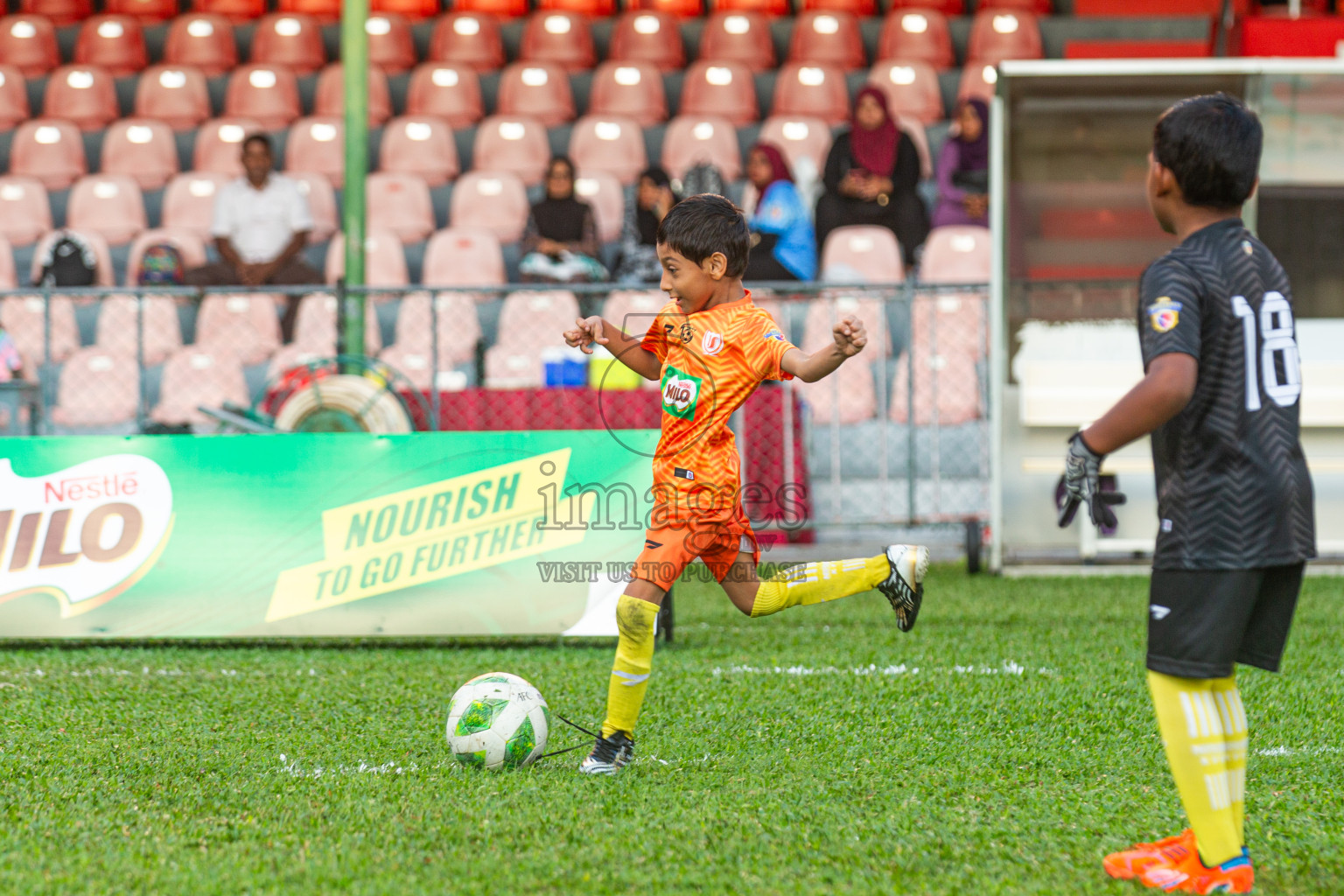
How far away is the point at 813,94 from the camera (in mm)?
12992

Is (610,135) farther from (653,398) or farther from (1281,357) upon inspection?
(1281,357)

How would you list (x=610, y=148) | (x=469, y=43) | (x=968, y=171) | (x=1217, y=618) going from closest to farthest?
(x=1217, y=618)
(x=968, y=171)
(x=610, y=148)
(x=469, y=43)

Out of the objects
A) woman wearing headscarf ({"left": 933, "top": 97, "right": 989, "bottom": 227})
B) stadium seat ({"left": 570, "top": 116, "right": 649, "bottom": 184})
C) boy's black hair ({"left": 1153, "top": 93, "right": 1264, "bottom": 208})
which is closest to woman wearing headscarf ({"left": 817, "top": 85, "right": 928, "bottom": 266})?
woman wearing headscarf ({"left": 933, "top": 97, "right": 989, "bottom": 227})

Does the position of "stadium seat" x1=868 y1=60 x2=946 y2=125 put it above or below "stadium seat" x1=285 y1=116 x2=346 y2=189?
above

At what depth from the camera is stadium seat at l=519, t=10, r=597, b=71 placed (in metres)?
14.0

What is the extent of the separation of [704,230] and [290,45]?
11748 mm

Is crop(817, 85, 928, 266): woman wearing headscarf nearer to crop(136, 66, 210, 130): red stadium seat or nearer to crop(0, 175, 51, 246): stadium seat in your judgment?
crop(136, 66, 210, 130): red stadium seat

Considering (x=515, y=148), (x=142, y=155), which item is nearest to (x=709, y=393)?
(x=515, y=148)

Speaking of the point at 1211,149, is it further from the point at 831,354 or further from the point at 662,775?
the point at 662,775

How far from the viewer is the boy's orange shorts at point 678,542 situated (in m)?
3.64

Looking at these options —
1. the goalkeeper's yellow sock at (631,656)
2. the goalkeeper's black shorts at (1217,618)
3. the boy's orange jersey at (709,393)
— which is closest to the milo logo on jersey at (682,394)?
the boy's orange jersey at (709,393)

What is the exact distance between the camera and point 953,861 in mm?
2834

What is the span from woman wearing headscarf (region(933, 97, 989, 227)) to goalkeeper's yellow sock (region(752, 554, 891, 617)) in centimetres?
719

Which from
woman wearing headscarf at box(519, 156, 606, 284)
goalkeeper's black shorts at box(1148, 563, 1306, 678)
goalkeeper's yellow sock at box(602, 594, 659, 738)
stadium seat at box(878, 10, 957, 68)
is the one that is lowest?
goalkeeper's yellow sock at box(602, 594, 659, 738)
